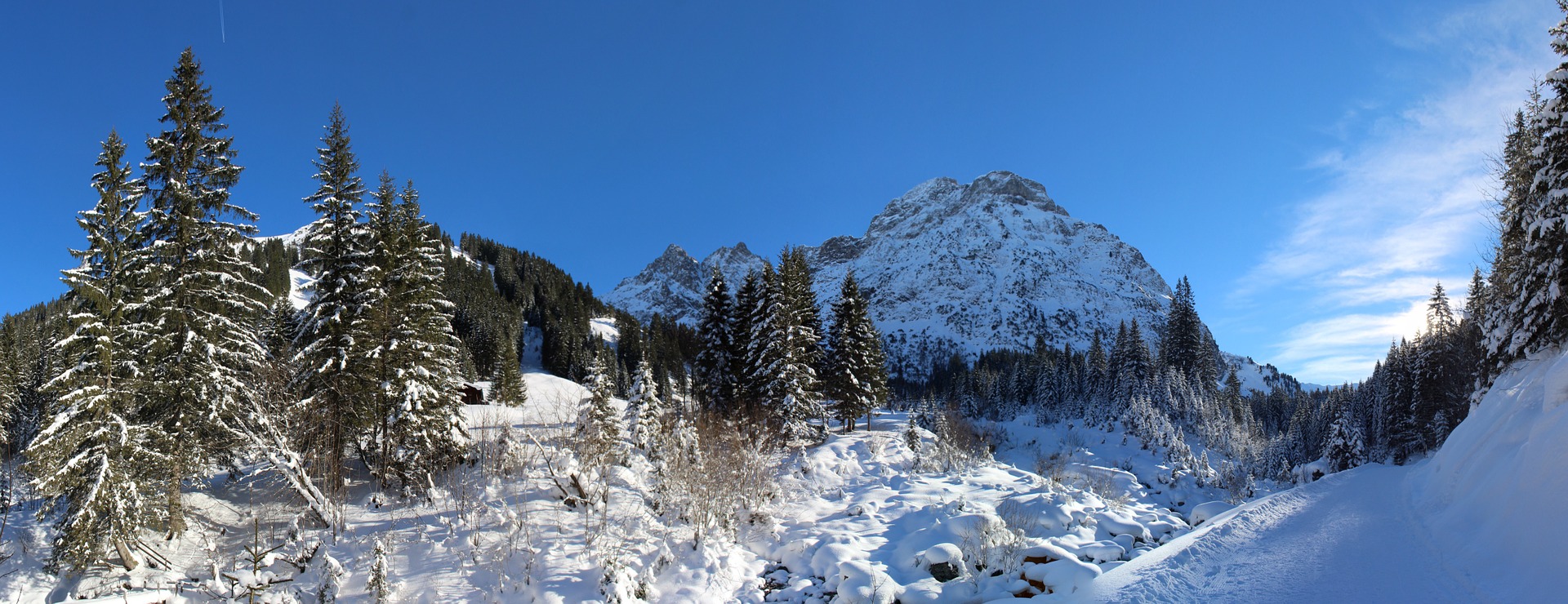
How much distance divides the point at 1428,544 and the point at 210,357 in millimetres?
24186

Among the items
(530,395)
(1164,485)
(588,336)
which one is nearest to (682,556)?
(1164,485)

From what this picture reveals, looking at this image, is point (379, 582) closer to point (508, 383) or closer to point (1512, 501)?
point (1512, 501)

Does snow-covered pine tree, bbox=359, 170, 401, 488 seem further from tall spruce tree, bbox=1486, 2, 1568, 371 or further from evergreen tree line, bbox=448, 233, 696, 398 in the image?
evergreen tree line, bbox=448, 233, 696, 398

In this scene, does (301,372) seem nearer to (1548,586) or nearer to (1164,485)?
(1548,586)

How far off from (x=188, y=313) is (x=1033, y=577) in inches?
795

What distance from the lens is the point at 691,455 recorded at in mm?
15484

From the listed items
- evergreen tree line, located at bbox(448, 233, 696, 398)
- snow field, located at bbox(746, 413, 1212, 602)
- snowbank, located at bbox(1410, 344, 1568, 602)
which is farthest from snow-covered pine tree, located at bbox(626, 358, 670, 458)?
evergreen tree line, located at bbox(448, 233, 696, 398)

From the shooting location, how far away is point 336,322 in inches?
710

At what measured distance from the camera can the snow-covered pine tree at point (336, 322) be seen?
1669 cm

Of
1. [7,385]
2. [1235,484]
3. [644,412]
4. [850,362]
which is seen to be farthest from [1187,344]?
[7,385]

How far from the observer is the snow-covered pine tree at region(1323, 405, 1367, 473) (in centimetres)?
3853

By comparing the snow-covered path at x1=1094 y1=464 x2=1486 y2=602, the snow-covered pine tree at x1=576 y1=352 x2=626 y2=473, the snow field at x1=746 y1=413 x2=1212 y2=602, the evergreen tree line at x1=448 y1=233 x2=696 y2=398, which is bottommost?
the snow field at x1=746 y1=413 x2=1212 y2=602

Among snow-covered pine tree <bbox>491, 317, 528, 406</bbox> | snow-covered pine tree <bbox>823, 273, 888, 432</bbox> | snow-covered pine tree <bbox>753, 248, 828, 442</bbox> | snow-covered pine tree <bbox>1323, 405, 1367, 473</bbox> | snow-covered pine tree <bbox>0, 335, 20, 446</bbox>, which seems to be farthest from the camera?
snow-covered pine tree <bbox>491, 317, 528, 406</bbox>

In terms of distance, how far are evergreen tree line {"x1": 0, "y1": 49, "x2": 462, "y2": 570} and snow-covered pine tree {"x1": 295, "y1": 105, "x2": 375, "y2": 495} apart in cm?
5
